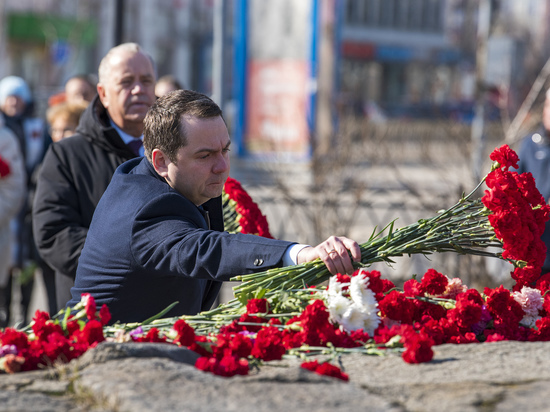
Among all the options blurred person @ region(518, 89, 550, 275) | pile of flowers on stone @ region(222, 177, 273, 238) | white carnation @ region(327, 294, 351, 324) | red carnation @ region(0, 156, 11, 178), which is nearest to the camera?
white carnation @ region(327, 294, 351, 324)

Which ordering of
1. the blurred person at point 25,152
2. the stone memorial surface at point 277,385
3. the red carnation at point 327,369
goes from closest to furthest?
the stone memorial surface at point 277,385 < the red carnation at point 327,369 < the blurred person at point 25,152

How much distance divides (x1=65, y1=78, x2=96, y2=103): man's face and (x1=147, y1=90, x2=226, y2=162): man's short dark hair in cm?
397

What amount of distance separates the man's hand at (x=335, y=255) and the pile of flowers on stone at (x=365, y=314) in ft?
0.11

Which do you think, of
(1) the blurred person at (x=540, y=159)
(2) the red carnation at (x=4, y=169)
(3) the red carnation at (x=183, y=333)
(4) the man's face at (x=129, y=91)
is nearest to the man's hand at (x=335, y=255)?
(3) the red carnation at (x=183, y=333)

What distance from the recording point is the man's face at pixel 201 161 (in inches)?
110

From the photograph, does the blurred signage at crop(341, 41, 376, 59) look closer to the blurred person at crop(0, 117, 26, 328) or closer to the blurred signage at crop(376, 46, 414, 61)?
the blurred signage at crop(376, 46, 414, 61)

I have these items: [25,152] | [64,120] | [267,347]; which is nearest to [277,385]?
[267,347]

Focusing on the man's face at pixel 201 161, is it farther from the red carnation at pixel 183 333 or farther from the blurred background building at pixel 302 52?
the blurred background building at pixel 302 52

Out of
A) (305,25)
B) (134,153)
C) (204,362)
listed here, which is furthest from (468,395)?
(305,25)

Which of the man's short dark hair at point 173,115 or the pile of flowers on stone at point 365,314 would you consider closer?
the pile of flowers on stone at point 365,314

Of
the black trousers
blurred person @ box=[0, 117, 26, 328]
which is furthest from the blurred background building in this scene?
the black trousers

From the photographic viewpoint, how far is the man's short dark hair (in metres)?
2.79

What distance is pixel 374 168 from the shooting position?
8797mm

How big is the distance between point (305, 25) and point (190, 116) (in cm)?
1119
